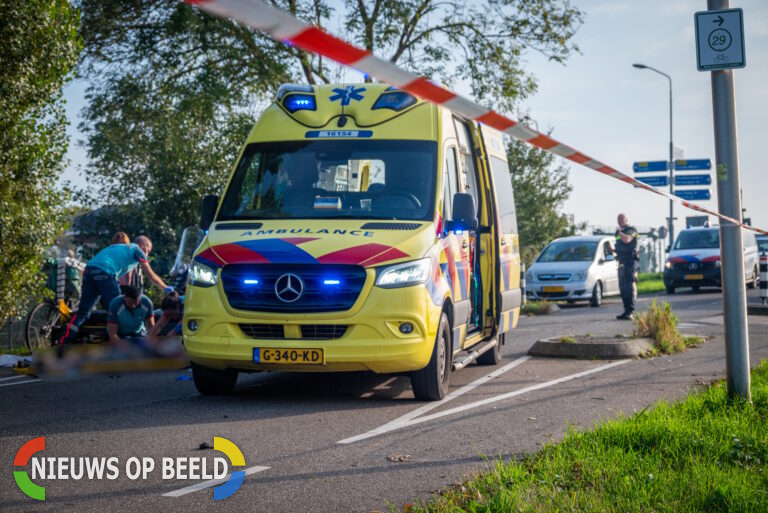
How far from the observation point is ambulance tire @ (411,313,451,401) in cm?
729

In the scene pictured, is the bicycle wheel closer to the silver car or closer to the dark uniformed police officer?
the dark uniformed police officer

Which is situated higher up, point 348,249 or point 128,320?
point 348,249

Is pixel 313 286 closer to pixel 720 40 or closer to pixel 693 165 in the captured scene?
pixel 720 40

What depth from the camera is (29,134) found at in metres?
11.6

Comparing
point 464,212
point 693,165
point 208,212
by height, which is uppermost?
point 693,165

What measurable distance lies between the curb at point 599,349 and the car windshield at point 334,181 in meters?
3.87

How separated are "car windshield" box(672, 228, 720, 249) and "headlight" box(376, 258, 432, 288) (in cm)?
2133

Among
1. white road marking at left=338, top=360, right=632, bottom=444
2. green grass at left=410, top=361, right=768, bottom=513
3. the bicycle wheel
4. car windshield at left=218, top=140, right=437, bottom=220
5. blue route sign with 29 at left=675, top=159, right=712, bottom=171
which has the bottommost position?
white road marking at left=338, top=360, right=632, bottom=444

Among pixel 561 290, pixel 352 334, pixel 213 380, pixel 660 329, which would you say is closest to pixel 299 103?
pixel 352 334

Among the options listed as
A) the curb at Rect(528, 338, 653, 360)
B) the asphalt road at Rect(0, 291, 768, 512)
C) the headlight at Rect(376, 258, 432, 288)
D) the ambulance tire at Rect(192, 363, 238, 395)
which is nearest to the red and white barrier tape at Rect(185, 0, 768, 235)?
the asphalt road at Rect(0, 291, 768, 512)

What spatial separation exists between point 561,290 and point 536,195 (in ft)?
50.3

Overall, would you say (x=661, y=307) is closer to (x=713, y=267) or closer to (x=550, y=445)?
(x=550, y=445)

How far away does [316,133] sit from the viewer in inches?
321

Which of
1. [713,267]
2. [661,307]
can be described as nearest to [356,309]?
[661,307]
